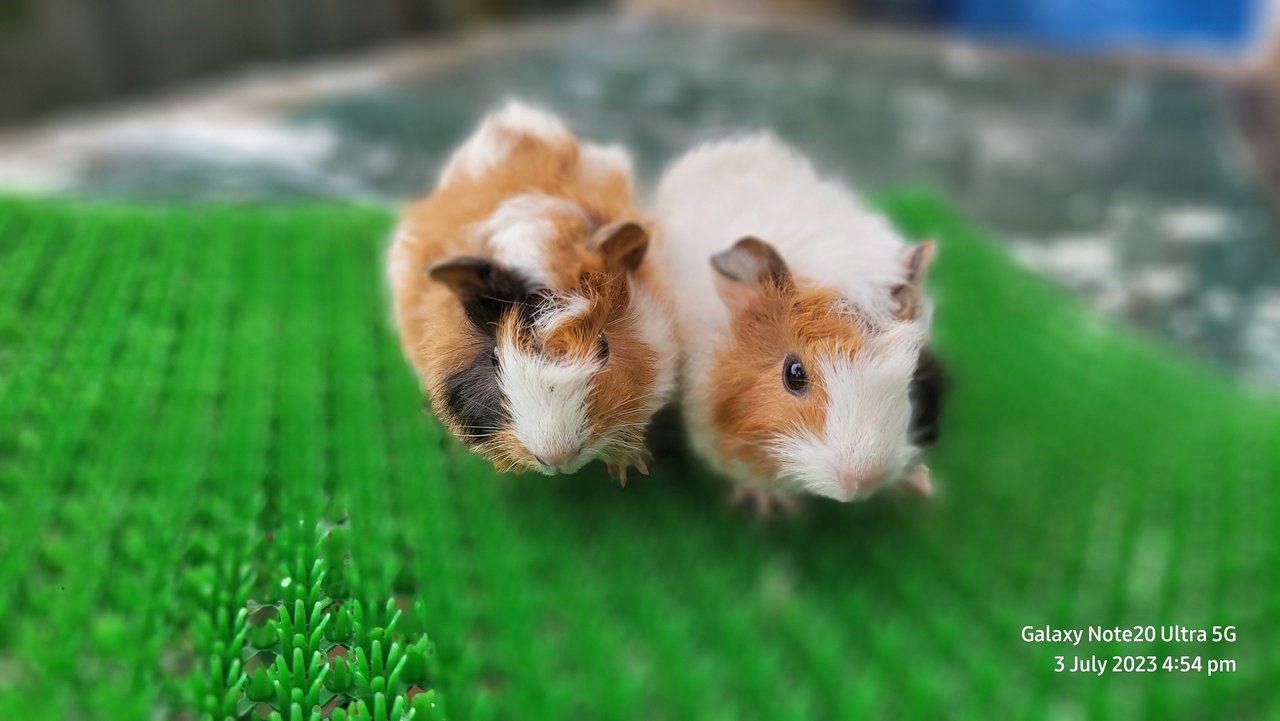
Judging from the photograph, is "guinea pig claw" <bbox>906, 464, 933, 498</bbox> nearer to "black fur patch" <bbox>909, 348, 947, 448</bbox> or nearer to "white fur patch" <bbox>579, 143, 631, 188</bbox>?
"black fur patch" <bbox>909, 348, 947, 448</bbox>

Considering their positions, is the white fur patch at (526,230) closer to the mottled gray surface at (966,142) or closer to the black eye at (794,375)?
the black eye at (794,375)

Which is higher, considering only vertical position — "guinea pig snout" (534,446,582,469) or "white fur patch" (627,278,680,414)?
"white fur patch" (627,278,680,414)

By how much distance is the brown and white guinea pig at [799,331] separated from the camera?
347 millimetres

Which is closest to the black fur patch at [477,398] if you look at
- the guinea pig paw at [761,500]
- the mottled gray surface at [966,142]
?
the guinea pig paw at [761,500]

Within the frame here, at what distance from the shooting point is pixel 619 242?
0.34m

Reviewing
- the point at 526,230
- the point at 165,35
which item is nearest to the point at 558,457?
the point at 526,230

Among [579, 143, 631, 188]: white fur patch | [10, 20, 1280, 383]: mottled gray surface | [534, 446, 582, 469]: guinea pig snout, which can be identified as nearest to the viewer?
[534, 446, 582, 469]: guinea pig snout

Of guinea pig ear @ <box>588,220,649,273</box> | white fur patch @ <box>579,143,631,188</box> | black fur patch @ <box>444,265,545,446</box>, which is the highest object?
white fur patch @ <box>579,143,631,188</box>

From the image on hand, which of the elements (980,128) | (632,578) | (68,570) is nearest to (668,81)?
(980,128)

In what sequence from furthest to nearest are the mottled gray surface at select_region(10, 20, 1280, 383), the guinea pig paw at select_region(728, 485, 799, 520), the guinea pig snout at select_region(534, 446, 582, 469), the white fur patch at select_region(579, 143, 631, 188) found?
the mottled gray surface at select_region(10, 20, 1280, 383), the guinea pig paw at select_region(728, 485, 799, 520), the white fur patch at select_region(579, 143, 631, 188), the guinea pig snout at select_region(534, 446, 582, 469)

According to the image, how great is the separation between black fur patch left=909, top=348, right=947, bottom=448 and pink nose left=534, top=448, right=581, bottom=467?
157 millimetres

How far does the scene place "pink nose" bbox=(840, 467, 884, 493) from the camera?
0.34 metres

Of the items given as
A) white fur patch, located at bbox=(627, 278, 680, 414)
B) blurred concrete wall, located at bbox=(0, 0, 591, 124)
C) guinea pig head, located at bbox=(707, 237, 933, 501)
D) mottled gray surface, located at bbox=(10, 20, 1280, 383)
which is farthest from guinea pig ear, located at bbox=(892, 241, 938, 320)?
blurred concrete wall, located at bbox=(0, 0, 591, 124)

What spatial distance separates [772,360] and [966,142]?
70.3 inches
